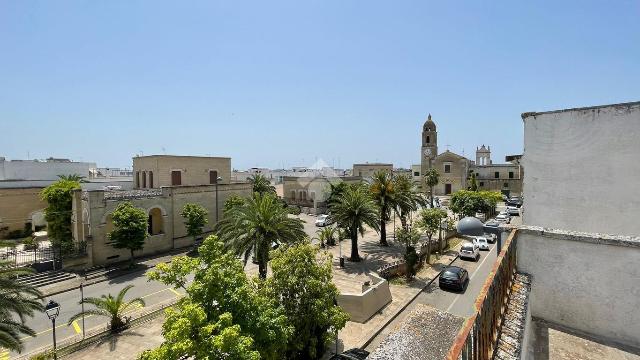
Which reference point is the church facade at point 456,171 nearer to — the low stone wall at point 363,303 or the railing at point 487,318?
the low stone wall at point 363,303

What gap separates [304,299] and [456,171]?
195 feet

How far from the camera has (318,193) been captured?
49.5 metres

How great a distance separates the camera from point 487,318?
386cm

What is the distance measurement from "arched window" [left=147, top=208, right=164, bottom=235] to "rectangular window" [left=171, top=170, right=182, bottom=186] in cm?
569

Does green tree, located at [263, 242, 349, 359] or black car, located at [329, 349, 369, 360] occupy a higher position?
green tree, located at [263, 242, 349, 359]

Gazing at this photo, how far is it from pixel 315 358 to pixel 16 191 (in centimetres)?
3889

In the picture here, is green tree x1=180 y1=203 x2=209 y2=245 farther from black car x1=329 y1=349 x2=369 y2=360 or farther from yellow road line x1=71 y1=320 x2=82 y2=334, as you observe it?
black car x1=329 y1=349 x2=369 y2=360

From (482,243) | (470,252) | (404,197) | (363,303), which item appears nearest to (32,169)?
(404,197)

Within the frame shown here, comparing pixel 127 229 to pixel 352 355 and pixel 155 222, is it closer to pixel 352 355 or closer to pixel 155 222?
pixel 155 222

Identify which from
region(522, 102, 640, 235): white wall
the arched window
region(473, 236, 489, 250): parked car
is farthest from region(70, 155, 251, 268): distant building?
region(522, 102, 640, 235): white wall

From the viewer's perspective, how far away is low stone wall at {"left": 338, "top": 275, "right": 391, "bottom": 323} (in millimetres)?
16141

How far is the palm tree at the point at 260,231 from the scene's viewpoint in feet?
56.6

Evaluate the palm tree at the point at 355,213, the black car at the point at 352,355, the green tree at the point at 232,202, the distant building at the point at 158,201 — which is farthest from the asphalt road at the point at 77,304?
the palm tree at the point at 355,213

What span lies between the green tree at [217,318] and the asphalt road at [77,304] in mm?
11061
